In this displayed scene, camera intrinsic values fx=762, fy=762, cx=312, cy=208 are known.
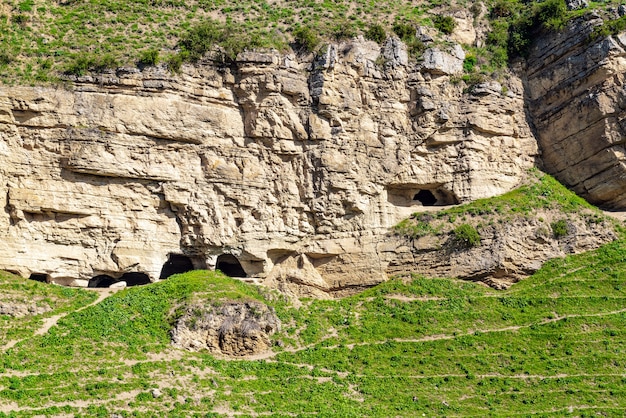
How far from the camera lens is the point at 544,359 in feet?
96.0

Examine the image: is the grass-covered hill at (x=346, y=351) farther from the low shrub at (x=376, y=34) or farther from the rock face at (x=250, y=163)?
the low shrub at (x=376, y=34)

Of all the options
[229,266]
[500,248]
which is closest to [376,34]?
[500,248]

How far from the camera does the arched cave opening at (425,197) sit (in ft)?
127

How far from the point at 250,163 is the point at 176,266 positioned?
20.4 ft

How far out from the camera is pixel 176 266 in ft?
120

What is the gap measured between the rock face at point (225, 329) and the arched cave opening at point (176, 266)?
20.7 feet

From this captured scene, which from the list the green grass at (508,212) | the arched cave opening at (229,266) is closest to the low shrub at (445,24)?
the green grass at (508,212)

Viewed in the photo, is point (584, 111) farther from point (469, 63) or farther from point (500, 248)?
point (500, 248)

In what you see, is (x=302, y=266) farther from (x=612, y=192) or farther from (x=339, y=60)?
(x=612, y=192)

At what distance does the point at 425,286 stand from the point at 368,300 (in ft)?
8.58

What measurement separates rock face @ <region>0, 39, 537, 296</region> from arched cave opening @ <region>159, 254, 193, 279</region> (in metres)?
Result: 1.55

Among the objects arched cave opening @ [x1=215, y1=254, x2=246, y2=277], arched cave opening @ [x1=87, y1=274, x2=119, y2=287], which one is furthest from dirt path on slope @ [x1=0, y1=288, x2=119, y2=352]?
arched cave opening @ [x1=215, y1=254, x2=246, y2=277]

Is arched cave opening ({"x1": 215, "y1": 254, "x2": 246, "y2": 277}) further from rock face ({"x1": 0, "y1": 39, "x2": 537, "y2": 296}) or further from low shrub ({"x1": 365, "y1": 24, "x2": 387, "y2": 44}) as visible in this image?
low shrub ({"x1": 365, "y1": 24, "x2": 387, "y2": 44})

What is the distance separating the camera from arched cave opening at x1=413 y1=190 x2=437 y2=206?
38562mm
